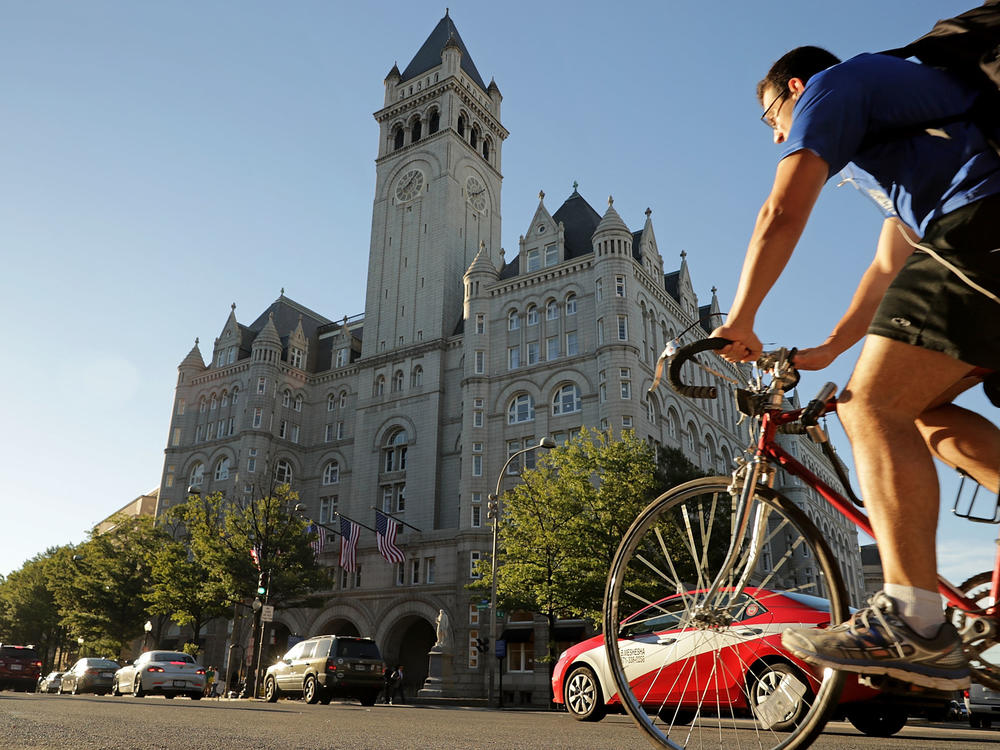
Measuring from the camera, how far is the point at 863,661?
6.86 feet

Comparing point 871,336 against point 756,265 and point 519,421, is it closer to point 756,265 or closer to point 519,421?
point 756,265

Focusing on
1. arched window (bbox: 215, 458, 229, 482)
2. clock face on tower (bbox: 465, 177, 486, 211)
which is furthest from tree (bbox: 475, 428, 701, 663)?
arched window (bbox: 215, 458, 229, 482)

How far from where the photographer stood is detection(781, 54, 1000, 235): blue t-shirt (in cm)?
221

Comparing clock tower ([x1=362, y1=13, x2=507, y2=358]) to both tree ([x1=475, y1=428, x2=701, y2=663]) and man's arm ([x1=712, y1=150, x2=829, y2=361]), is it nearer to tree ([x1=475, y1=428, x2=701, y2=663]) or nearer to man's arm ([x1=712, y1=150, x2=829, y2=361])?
tree ([x1=475, y1=428, x2=701, y2=663])

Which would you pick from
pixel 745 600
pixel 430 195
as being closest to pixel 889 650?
pixel 745 600

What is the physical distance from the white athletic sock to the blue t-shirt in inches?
41.7

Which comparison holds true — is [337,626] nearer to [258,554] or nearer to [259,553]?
[259,553]

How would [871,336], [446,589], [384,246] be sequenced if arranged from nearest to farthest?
1. [871,336]
2. [446,589]
3. [384,246]

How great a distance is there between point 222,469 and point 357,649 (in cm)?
4148

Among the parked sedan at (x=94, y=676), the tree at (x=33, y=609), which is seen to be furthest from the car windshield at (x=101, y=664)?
the tree at (x=33, y=609)

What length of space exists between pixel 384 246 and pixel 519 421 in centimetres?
1928

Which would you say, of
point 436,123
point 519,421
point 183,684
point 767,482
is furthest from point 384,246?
point 767,482

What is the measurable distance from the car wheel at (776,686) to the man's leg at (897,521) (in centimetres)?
31

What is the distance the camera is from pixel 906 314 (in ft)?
7.13
